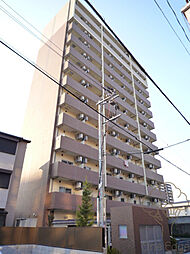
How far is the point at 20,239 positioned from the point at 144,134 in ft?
106

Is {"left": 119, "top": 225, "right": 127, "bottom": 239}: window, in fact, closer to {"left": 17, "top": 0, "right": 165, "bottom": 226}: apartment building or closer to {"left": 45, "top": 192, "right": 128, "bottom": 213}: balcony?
{"left": 17, "top": 0, "right": 165, "bottom": 226}: apartment building

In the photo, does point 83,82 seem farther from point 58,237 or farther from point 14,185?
point 58,237

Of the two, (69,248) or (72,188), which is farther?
(72,188)

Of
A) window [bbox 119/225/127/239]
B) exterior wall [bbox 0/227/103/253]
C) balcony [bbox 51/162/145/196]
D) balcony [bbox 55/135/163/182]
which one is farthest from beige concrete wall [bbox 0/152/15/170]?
window [bbox 119/225/127/239]

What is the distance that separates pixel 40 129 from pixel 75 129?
5537mm

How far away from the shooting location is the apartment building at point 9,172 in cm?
1803

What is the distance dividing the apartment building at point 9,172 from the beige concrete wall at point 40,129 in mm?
3570

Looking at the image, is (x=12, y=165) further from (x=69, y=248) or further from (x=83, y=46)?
(x=83, y=46)

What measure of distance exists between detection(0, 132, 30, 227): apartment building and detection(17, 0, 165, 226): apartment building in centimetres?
359

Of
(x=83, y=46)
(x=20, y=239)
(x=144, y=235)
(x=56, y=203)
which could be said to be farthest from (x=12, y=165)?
(x=83, y=46)

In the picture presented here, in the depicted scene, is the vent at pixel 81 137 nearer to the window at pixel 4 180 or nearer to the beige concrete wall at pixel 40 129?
the beige concrete wall at pixel 40 129

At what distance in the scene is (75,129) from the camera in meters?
26.3

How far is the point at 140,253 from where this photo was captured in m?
13.4

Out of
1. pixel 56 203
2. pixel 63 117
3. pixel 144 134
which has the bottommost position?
pixel 56 203
